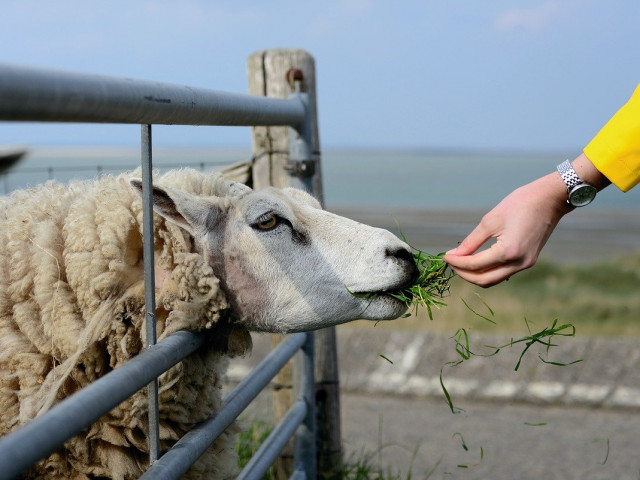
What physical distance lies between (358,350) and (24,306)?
377 centimetres

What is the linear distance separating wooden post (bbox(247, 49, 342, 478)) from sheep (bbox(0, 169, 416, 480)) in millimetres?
1141

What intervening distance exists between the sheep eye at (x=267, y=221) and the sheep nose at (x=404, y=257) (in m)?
0.34

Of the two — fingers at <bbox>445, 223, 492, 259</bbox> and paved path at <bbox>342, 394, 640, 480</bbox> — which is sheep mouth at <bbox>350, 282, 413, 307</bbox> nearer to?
fingers at <bbox>445, 223, 492, 259</bbox>

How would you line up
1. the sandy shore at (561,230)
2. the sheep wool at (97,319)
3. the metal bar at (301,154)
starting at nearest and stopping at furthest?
the sheep wool at (97,319) < the metal bar at (301,154) < the sandy shore at (561,230)

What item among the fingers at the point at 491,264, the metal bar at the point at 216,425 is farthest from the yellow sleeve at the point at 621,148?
the metal bar at the point at 216,425

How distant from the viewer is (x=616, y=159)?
6.24ft

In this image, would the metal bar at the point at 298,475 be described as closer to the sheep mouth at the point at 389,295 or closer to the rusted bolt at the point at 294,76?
the sheep mouth at the point at 389,295

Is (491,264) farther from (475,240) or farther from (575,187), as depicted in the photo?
(575,187)

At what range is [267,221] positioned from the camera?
94.3 inches

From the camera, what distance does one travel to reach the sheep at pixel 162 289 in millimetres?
2232

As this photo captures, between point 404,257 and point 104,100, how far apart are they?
3.61 feet

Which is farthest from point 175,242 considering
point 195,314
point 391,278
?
point 391,278

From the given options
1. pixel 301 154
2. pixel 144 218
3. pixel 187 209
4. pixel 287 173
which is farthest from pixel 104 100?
pixel 287 173

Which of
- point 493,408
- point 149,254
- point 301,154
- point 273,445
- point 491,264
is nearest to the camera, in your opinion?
point 149,254
